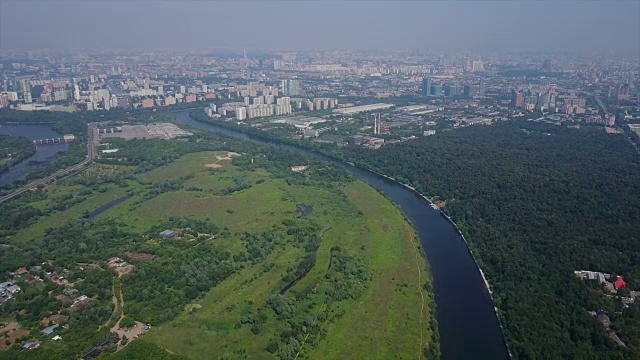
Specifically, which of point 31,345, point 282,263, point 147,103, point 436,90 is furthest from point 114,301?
point 436,90

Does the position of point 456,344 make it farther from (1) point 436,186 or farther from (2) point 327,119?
(2) point 327,119

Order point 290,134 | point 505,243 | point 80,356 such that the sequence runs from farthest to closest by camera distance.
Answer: point 290,134
point 505,243
point 80,356

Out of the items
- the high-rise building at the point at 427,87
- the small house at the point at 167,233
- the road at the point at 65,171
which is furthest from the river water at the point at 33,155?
the high-rise building at the point at 427,87

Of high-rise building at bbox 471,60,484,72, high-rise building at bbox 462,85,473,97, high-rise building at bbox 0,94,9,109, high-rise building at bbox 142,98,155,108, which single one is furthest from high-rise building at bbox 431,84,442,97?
high-rise building at bbox 0,94,9,109

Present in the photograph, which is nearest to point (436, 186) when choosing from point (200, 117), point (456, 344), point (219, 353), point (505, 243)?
point (505, 243)

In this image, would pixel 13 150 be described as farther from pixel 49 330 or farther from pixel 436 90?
pixel 436 90

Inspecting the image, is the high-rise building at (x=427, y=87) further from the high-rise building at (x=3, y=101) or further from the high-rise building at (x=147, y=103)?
the high-rise building at (x=3, y=101)
